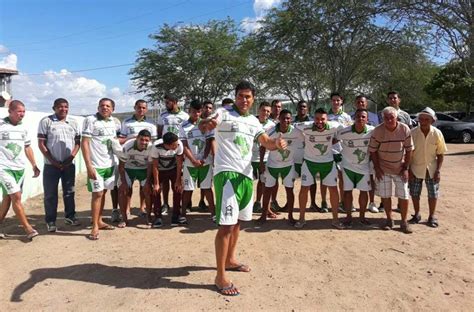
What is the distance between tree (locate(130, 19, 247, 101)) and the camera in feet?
89.1

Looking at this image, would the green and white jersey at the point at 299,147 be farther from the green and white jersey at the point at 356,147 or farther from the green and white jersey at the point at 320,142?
the green and white jersey at the point at 356,147

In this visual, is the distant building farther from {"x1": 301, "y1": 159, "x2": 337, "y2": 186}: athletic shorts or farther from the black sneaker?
the black sneaker

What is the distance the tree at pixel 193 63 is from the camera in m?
27.2

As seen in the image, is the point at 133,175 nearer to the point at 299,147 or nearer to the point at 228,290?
the point at 299,147

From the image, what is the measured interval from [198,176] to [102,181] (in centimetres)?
146

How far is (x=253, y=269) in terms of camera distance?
183 inches

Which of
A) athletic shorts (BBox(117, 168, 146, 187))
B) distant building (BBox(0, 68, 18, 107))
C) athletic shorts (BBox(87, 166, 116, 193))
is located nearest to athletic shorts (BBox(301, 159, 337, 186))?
athletic shorts (BBox(117, 168, 146, 187))

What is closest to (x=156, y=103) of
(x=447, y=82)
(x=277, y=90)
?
(x=277, y=90)

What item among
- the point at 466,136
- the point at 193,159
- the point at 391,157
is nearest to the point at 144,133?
the point at 193,159

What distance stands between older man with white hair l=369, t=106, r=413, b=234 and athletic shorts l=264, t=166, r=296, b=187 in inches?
48.4

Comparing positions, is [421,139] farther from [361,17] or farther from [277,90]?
[277,90]

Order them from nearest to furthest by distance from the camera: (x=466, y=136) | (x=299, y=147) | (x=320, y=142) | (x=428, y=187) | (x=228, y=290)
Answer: (x=228, y=290), (x=320, y=142), (x=428, y=187), (x=299, y=147), (x=466, y=136)

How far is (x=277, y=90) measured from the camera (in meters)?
27.7

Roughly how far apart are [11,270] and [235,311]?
2.78 metres
